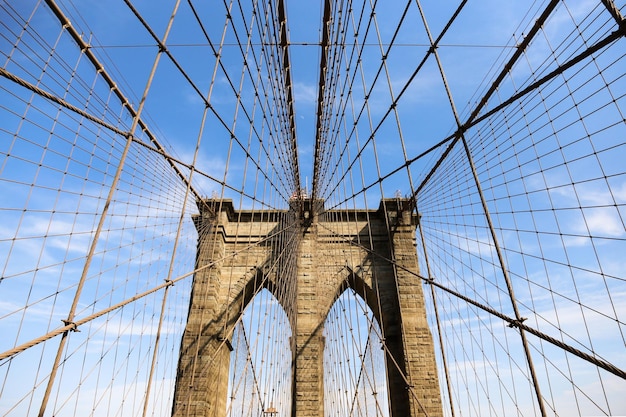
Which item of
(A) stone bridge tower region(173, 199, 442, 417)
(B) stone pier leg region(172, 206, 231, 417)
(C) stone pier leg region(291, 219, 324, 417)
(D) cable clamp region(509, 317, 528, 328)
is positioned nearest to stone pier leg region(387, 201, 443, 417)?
(A) stone bridge tower region(173, 199, 442, 417)

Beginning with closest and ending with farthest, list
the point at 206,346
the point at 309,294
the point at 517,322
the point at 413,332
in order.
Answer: the point at 517,322 < the point at 413,332 < the point at 206,346 < the point at 309,294

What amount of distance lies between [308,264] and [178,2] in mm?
9138

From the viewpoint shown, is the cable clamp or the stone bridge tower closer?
the cable clamp

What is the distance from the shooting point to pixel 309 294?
11.1 metres

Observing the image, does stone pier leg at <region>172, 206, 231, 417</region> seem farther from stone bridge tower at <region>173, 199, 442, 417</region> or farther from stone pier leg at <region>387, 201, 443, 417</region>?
stone pier leg at <region>387, 201, 443, 417</region>

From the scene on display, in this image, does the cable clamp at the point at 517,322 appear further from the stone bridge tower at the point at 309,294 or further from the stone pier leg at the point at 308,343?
the stone pier leg at the point at 308,343

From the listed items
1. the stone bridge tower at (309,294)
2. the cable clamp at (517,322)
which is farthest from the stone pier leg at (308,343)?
the cable clamp at (517,322)

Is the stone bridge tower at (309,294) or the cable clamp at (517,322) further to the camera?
the stone bridge tower at (309,294)

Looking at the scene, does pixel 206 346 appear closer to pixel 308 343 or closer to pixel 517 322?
pixel 308 343

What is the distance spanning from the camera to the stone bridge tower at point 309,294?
31.0 feet

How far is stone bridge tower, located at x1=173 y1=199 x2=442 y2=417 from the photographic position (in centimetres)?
945

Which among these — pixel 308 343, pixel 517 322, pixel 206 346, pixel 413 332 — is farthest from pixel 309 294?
pixel 517 322

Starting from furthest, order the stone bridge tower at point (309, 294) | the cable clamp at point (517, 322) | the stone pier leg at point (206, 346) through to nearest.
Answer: the stone bridge tower at point (309, 294), the stone pier leg at point (206, 346), the cable clamp at point (517, 322)

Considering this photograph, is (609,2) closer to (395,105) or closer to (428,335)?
(395,105)
